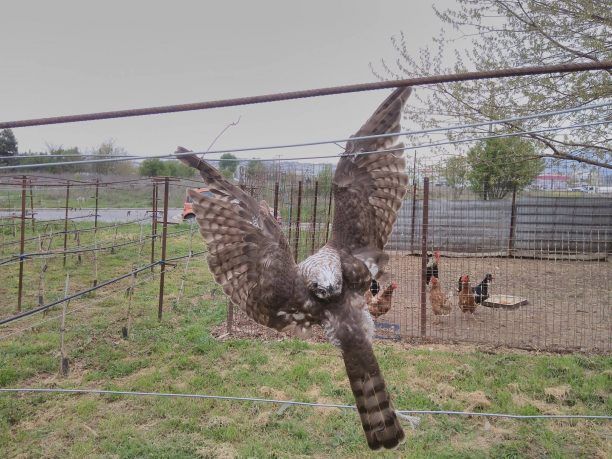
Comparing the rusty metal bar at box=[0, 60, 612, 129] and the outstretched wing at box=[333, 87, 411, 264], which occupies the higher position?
the rusty metal bar at box=[0, 60, 612, 129]

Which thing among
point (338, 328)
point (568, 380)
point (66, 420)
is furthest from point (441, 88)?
point (66, 420)

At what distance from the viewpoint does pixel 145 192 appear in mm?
25641

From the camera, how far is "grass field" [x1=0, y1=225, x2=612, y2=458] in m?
3.91

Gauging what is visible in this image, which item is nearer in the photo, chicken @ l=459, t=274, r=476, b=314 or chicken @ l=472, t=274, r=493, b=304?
chicken @ l=459, t=274, r=476, b=314

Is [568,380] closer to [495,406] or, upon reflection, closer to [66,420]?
[495,406]

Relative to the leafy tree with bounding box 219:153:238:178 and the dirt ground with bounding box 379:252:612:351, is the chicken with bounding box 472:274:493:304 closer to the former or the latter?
the dirt ground with bounding box 379:252:612:351

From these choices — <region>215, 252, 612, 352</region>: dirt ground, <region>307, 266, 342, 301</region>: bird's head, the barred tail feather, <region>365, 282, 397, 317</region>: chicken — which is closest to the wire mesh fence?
<region>215, 252, 612, 352</region>: dirt ground

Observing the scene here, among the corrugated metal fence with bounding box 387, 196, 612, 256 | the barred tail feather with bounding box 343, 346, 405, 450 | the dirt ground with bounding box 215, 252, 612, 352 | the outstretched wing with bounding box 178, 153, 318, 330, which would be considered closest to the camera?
the barred tail feather with bounding box 343, 346, 405, 450

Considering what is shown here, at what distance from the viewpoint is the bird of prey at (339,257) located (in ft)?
6.58

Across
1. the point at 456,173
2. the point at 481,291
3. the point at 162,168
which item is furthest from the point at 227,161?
→ the point at 162,168

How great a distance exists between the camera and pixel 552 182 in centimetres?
1125

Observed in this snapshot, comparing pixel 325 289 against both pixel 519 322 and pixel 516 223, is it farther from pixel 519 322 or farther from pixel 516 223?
pixel 516 223

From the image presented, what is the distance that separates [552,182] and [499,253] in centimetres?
219

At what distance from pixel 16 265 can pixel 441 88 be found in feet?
36.4
